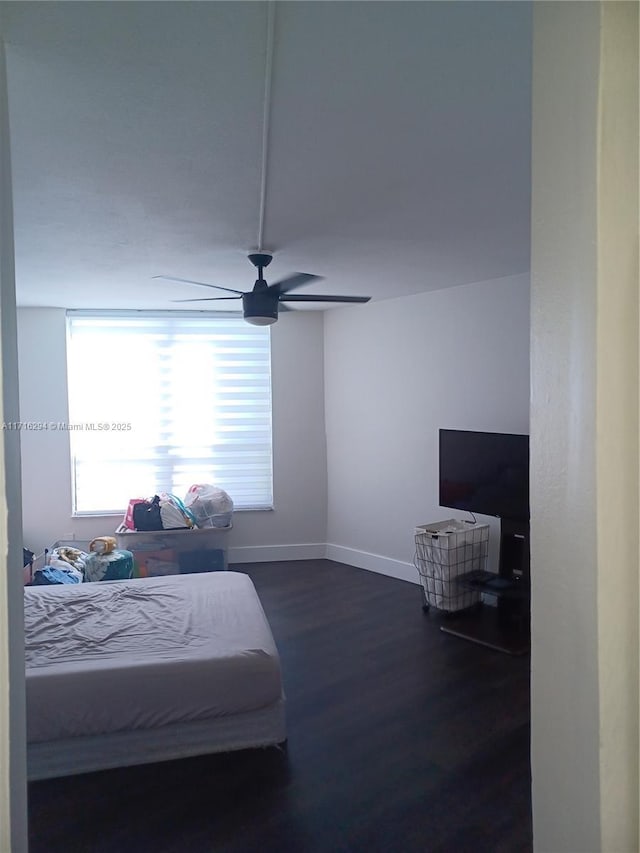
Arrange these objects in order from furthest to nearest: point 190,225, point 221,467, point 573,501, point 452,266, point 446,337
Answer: point 221,467 → point 446,337 → point 452,266 → point 190,225 → point 573,501

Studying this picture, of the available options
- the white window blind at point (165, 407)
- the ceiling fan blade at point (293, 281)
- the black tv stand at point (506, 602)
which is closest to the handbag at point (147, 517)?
the white window blind at point (165, 407)

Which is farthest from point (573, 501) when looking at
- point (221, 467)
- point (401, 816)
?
point (221, 467)

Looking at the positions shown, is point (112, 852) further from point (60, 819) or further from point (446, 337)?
point (446, 337)

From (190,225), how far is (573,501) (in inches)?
102

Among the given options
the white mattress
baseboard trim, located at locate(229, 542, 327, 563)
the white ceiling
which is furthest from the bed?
baseboard trim, located at locate(229, 542, 327, 563)

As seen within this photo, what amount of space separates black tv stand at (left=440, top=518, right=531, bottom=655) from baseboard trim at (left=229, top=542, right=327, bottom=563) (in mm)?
1968

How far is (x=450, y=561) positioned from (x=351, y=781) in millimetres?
2014

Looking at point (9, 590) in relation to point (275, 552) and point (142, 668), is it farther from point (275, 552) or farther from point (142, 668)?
point (275, 552)

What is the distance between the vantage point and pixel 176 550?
517cm

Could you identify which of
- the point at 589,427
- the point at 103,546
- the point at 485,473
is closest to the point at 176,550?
the point at 103,546

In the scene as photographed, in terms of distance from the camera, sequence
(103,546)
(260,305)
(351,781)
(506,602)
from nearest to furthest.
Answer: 1. (351,781)
2. (260,305)
3. (506,602)
4. (103,546)

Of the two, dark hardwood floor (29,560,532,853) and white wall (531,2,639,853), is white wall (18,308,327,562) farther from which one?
white wall (531,2,639,853)

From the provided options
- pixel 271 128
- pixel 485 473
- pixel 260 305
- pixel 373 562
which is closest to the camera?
pixel 271 128

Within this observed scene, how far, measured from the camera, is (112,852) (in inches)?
84.0
